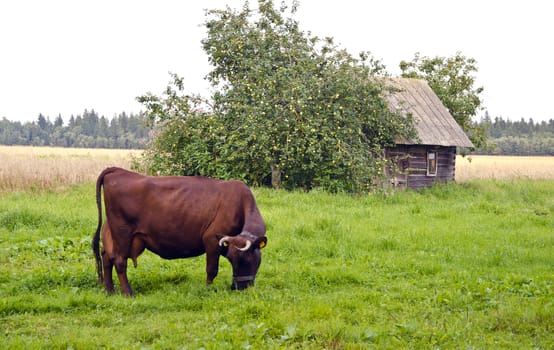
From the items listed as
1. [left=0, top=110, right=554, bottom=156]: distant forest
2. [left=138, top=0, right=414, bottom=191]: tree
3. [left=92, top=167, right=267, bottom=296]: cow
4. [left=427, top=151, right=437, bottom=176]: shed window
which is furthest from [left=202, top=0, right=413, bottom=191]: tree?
[left=0, top=110, right=554, bottom=156]: distant forest

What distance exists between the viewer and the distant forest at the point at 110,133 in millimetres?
78188

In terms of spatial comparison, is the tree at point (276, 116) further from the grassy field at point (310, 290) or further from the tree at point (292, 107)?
the grassy field at point (310, 290)

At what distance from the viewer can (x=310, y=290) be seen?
8250 mm

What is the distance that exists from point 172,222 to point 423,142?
17.1 m

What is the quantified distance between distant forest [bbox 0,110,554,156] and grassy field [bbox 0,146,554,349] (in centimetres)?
6398

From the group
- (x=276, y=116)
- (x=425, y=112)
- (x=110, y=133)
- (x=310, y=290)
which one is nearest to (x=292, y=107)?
(x=276, y=116)

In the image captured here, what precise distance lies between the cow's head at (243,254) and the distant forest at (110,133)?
6855 centimetres

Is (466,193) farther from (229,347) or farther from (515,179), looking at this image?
(229,347)

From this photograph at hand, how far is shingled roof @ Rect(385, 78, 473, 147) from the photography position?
2412 cm

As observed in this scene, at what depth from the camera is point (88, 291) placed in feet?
25.8

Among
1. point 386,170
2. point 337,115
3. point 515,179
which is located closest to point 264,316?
point 337,115

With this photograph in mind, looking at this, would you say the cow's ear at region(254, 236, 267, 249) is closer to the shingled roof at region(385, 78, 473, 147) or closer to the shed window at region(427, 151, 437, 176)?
the shingled roof at region(385, 78, 473, 147)

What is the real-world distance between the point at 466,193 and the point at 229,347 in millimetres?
18724

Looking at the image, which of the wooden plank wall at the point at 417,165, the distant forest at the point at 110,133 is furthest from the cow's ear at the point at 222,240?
the distant forest at the point at 110,133
